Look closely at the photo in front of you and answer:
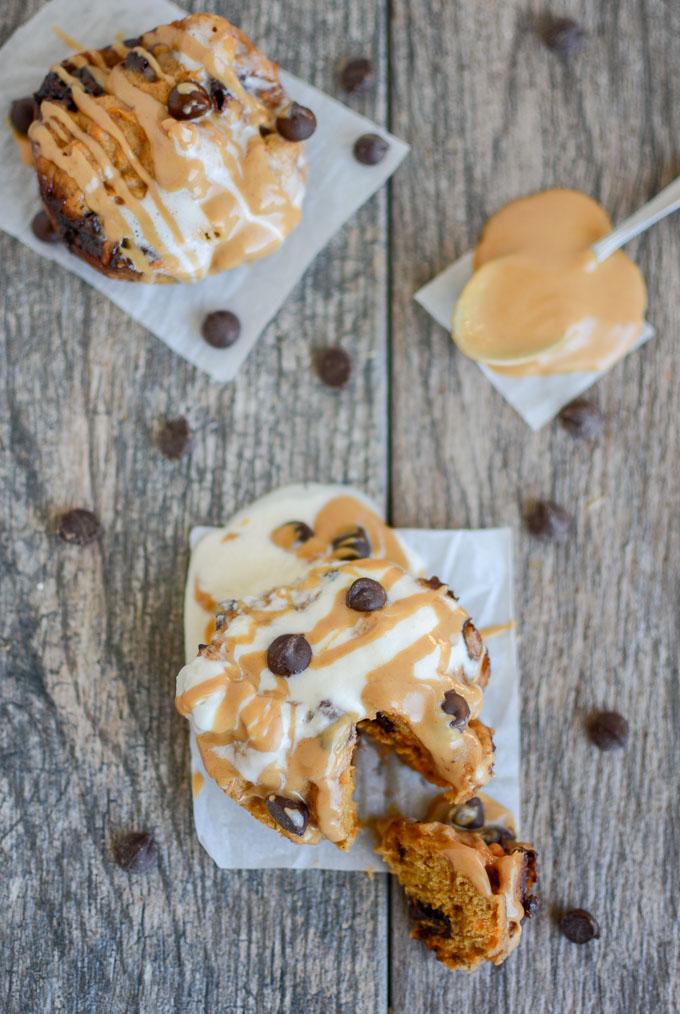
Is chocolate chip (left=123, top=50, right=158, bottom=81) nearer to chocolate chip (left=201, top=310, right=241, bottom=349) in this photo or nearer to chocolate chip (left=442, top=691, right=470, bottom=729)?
chocolate chip (left=201, top=310, right=241, bottom=349)

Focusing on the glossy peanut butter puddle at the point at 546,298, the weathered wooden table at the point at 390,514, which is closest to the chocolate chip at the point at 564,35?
the weathered wooden table at the point at 390,514

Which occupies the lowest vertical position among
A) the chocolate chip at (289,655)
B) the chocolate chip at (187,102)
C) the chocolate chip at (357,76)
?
the chocolate chip at (289,655)

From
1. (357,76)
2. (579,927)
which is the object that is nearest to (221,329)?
(357,76)

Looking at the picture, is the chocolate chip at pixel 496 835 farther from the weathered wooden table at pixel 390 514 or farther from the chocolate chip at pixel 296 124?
the chocolate chip at pixel 296 124

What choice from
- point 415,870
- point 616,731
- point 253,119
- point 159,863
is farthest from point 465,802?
point 253,119

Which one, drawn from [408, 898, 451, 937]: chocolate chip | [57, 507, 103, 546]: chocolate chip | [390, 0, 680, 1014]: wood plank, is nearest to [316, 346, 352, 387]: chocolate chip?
[390, 0, 680, 1014]: wood plank

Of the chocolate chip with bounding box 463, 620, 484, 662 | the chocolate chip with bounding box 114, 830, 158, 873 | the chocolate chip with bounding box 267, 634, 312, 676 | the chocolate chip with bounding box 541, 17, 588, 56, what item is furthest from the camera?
the chocolate chip with bounding box 541, 17, 588, 56

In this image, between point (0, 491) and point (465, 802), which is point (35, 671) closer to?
point (0, 491)
